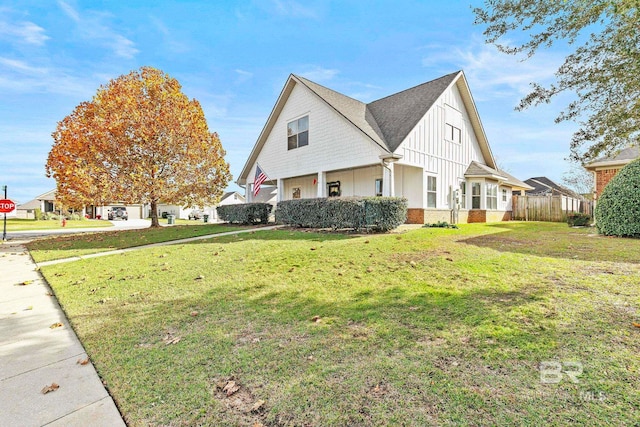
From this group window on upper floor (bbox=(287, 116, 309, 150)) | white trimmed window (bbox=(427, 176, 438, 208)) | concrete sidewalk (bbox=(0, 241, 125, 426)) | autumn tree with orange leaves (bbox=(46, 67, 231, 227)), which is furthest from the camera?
window on upper floor (bbox=(287, 116, 309, 150))

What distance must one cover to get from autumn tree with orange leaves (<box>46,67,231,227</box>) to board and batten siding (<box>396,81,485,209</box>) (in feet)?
38.7

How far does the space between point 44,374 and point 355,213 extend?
8796 mm

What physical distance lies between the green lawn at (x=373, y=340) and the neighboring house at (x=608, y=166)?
1316cm

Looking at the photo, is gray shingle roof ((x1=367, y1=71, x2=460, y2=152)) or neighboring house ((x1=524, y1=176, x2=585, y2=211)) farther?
neighboring house ((x1=524, y1=176, x2=585, y2=211))

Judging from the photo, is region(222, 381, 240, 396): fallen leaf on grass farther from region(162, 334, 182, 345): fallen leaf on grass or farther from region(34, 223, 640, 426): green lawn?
region(162, 334, 182, 345): fallen leaf on grass

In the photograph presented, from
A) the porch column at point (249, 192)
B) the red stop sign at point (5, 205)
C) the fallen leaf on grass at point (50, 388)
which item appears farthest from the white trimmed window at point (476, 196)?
the red stop sign at point (5, 205)

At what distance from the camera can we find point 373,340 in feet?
9.78

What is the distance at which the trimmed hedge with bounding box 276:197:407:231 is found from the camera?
1024cm

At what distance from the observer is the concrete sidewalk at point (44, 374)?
7.09 ft

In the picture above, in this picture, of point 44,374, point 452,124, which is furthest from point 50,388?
point 452,124

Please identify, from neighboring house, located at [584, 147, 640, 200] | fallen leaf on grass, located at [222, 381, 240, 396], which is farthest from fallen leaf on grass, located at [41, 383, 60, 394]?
neighboring house, located at [584, 147, 640, 200]

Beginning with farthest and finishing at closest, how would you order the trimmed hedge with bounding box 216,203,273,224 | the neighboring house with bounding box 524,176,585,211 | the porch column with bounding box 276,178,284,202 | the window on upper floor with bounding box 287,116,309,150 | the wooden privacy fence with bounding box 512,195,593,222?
the neighboring house with bounding box 524,176,585,211
the wooden privacy fence with bounding box 512,195,593,222
the porch column with bounding box 276,178,284,202
the window on upper floor with bounding box 287,116,309,150
the trimmed hedge with bounding box 216,203,273,224

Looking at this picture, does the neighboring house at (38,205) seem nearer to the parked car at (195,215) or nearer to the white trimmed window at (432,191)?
the parked car at (195,215)

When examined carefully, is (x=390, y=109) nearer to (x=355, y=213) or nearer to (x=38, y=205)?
(x=355, y=213)
